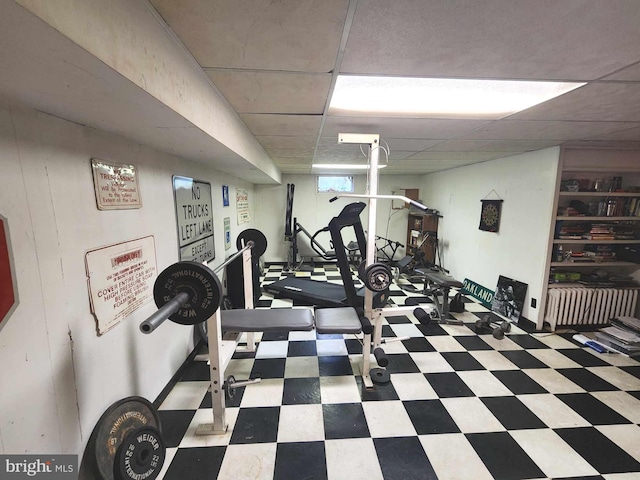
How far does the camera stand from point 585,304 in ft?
9.47

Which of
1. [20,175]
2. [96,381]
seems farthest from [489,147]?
[96,381]

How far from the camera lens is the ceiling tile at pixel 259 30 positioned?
0.78 metres

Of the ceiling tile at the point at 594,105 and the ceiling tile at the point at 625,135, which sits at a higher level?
the ceiling tile at the point at 625,135

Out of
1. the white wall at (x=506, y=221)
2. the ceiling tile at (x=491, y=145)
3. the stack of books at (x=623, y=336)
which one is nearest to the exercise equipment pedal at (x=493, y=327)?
the white wall at (x=506, y=221)

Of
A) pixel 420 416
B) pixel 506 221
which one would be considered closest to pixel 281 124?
pixel 420 416

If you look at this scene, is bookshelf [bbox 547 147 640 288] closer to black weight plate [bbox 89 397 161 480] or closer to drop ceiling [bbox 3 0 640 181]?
drop ceiling [bbox 3 0 640 181]

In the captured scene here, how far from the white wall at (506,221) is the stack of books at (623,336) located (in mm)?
567

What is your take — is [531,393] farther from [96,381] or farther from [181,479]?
[96,381]

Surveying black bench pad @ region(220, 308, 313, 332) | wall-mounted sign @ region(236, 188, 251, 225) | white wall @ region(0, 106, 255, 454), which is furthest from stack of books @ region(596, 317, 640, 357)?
wall-mounted sign @ region(236, 188, 251, 225)

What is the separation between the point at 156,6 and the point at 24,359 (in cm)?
129

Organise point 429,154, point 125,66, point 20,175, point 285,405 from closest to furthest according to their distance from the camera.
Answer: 1. point 125,66
2. point 20,175
3. point 285,405
4. point 429,154

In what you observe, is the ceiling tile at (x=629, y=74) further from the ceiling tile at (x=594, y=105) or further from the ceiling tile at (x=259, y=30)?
the ceiling tile at (x=259, y=30)

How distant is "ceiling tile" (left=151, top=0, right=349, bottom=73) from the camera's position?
0.78m

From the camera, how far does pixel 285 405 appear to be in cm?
184
